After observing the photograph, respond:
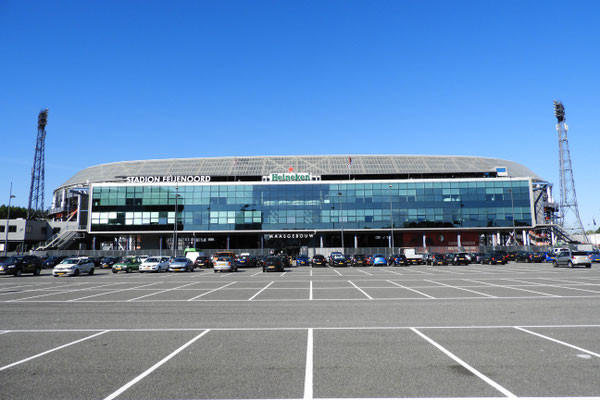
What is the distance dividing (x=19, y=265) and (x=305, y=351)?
3645cm

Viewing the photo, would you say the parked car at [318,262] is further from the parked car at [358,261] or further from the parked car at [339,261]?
the parked car at [358,261]

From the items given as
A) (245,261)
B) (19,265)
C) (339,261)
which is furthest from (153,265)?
(339,261)

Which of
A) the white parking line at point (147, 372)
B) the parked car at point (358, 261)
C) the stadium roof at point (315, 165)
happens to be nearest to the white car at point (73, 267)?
the white parking line at point (147, 372)

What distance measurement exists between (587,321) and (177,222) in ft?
229

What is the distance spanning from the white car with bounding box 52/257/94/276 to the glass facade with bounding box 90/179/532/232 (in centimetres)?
3732

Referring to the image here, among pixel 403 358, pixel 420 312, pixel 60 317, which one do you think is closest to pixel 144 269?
pixel 60 317

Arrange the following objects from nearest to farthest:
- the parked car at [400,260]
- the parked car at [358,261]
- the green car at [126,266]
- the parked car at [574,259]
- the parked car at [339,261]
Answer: the parked car at [574,259], the green car at [126,266], the parked car at [339,261], the parked car at [358,261], the parked car at [400,260]

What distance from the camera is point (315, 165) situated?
8825 cm

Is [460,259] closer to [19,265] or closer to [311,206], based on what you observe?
[311,206]

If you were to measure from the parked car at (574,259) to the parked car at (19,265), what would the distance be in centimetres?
4831

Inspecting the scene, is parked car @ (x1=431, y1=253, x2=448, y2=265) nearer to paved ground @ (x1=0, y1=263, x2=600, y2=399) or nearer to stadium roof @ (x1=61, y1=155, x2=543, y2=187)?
paved ground @ (x1=0, y1=263, x2=600, y2=399)

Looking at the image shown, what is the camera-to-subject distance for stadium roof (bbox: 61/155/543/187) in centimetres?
8619

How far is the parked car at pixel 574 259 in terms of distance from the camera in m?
36.6

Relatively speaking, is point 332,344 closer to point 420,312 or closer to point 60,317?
point 420,312
